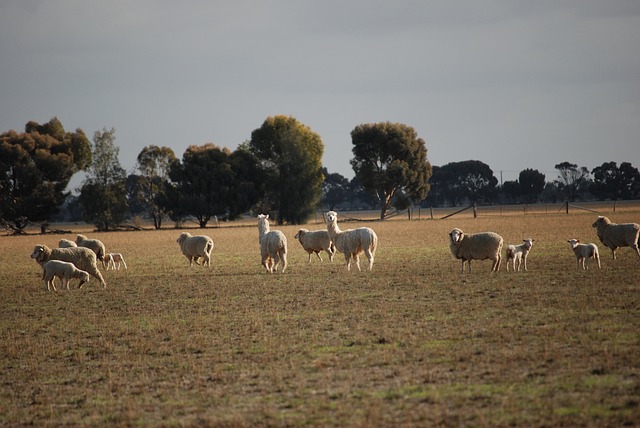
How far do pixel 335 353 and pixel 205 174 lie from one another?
70.9 metres

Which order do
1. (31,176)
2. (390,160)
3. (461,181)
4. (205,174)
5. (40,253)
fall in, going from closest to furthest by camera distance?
(40,253), (31,176), (205,174), (390,160), (461,181)

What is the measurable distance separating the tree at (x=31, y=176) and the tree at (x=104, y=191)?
3.65m

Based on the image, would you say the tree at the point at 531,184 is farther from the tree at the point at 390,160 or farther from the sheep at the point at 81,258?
the sheep at the point at 81,258

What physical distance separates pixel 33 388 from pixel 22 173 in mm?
68219

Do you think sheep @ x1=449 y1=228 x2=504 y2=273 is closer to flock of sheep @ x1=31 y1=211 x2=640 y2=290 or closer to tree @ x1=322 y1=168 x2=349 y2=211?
flock of sheep @ x1=31 y1=211 x2=640 y2=290

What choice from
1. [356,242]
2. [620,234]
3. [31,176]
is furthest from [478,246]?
[31,176]

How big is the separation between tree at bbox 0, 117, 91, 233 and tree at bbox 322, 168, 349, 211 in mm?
114467

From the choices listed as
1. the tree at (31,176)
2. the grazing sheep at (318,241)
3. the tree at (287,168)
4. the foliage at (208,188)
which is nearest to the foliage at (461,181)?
the tree at (287,168)

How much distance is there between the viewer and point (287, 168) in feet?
275

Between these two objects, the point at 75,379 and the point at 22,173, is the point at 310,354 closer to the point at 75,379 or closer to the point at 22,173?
the point at 75,379

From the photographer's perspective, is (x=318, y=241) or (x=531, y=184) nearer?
(x=318, y=241)

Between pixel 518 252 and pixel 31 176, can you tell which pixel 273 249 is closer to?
pixel 518 252

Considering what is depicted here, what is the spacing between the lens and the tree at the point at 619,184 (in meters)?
150

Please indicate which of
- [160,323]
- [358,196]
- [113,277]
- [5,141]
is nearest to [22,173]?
[5,141]
